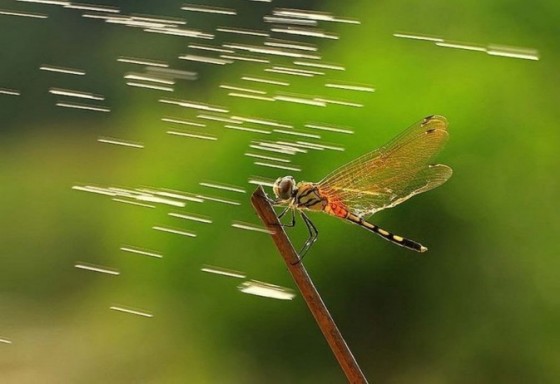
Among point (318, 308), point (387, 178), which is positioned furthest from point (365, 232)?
point (318, 308)

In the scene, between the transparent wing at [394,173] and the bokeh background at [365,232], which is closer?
the transparent wing at [394,173]

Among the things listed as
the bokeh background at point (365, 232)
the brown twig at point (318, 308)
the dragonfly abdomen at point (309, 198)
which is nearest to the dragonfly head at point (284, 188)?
the dragonfly abdomen at point (309, 198)

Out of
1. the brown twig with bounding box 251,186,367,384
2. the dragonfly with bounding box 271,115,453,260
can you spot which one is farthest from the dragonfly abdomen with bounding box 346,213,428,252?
the brown twig with bounding box 251,186,367,384

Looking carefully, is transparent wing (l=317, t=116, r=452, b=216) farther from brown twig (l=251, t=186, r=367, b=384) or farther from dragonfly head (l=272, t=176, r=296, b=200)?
brown twig (l=251, t=186, r=367, b=384)

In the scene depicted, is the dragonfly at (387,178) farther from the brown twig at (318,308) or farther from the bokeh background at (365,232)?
the bokeh background at (365,232)

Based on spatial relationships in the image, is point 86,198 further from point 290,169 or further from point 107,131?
point 290,169

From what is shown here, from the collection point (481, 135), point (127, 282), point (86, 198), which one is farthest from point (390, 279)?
point (86, 198)
